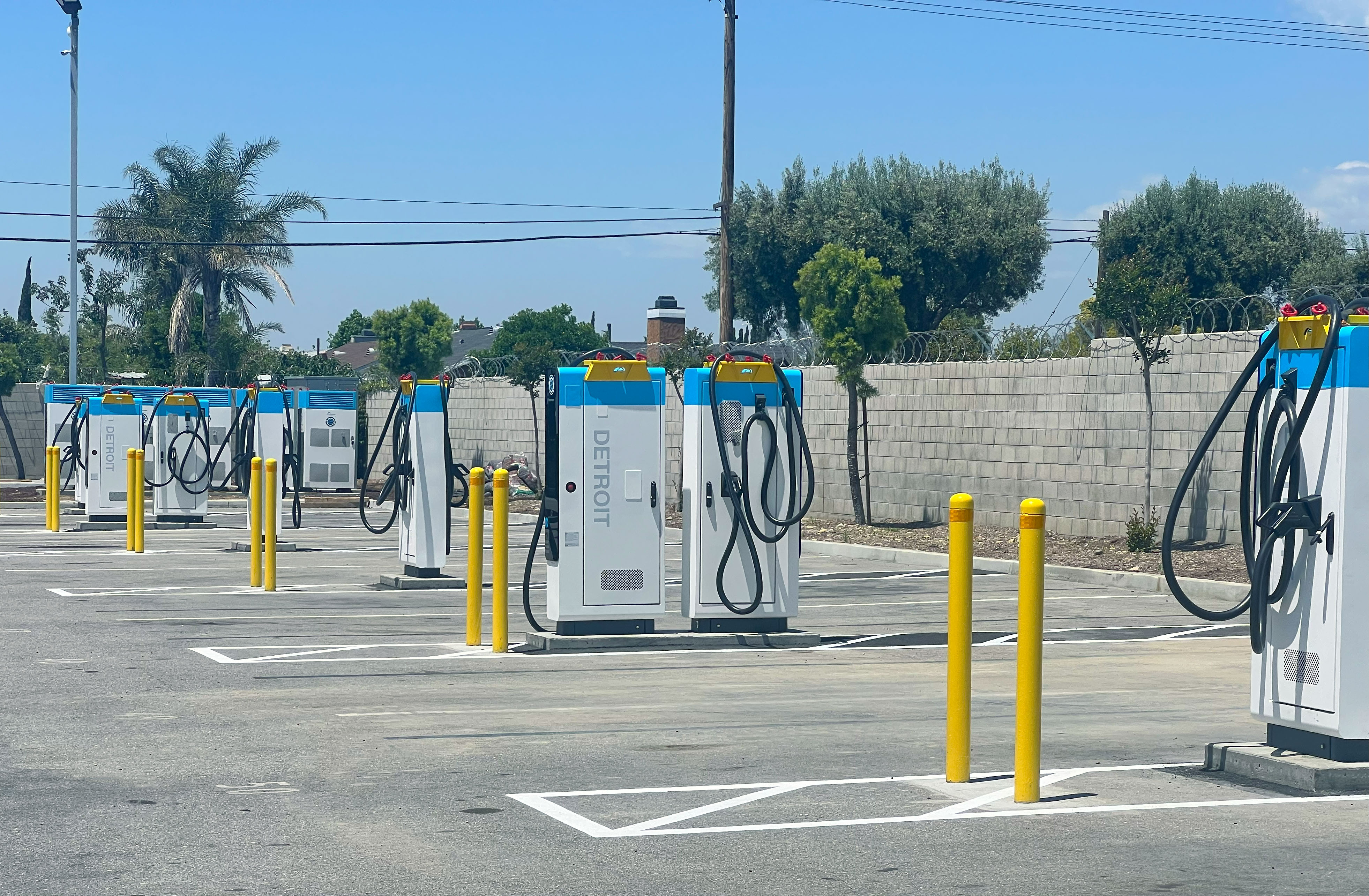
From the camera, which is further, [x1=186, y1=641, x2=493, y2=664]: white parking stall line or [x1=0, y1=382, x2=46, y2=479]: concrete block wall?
[x1=0, y1=382, x2=46, y2=479]: concrete block wall

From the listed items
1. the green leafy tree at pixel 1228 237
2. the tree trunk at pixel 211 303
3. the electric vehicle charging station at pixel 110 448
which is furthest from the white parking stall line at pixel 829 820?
the tree trunk at pixel 211 303

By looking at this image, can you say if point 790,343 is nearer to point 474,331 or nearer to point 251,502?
point 251,502

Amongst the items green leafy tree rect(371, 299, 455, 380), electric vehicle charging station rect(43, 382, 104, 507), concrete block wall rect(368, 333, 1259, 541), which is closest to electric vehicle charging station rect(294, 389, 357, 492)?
electric vehicle charging station rect(43, 382, 104, 507)

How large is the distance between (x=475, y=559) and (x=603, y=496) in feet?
3.80

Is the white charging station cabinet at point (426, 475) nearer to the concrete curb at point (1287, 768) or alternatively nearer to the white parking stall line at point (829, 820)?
the white parking stall line at point (829, 820)

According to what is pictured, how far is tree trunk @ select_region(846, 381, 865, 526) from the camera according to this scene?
2575 cm

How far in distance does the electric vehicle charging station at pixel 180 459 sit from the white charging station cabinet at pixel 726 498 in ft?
49.8

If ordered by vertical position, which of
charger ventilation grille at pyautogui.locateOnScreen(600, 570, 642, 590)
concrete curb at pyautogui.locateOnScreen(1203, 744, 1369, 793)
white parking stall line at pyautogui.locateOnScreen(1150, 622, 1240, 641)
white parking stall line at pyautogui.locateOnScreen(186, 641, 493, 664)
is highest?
charger ventilation grille at pyautogui.locateOnScreen(600, 570, 642, 590)

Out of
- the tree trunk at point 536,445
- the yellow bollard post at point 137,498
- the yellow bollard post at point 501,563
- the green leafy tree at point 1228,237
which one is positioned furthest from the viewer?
the green leafy tree at point 1228,237

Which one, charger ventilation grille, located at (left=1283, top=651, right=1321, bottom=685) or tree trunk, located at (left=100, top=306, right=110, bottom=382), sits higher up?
tree trunk, located at (left=100, top=306, right=110, bottom=382)

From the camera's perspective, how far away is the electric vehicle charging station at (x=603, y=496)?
41.8 ft

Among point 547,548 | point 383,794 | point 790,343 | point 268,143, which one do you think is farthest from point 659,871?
point 268,143

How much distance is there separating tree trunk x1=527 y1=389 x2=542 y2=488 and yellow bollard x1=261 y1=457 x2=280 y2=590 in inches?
633

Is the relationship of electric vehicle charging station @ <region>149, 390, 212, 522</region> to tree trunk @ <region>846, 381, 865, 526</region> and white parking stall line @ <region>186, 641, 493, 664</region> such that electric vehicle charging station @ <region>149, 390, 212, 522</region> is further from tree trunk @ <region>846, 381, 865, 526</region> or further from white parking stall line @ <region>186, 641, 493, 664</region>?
white parking stall line @ <region>186, 641, 493, 664</region>
